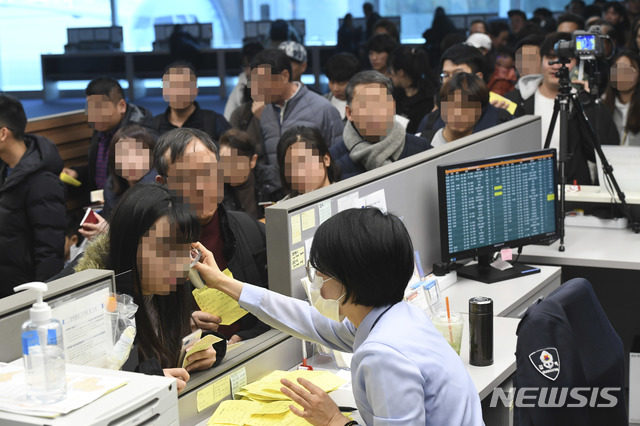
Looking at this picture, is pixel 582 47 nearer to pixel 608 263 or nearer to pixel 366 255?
pixel 608 263

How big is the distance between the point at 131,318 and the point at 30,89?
11.0 m

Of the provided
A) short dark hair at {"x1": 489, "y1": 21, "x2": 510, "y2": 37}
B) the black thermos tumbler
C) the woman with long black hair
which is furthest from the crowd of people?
short dark hair at {"x1": 489, "y1": 21, "x2": 510, "y2": 37}

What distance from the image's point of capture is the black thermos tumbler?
7.45 ft

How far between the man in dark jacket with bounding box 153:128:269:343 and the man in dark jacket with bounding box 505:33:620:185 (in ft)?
6.89

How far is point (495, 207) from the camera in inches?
124

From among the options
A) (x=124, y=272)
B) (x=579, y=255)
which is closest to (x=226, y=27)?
(x=579, y=255)

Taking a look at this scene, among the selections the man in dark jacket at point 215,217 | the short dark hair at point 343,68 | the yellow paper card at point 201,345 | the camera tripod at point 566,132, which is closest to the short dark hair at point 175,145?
the man in dark jacket at point 215,217

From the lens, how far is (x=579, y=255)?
3.44 metres

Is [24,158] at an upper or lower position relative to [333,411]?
upper

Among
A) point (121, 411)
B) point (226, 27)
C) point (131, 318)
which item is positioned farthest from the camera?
point (226, 27)

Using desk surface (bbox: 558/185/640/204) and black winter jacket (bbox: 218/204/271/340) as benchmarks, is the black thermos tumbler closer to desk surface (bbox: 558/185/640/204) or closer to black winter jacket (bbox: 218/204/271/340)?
black winter jacket (bbox: 218/204/271/340)

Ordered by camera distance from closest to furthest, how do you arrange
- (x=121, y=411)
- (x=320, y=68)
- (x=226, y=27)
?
(x=121, y=411), (x=320, y=68), (x=226, y=27)

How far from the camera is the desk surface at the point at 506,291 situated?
2.84 metres

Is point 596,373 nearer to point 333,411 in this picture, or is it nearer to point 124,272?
point 333,411
